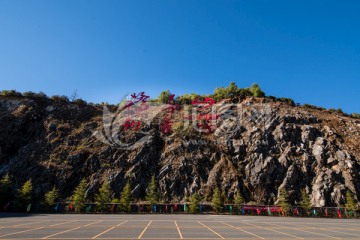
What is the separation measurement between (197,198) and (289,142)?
23.2m

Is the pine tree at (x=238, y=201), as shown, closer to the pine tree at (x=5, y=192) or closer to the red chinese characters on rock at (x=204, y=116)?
the red chinese characters on rock at (x=204, y=116)

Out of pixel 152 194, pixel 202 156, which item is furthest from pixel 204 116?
pixel 152 194

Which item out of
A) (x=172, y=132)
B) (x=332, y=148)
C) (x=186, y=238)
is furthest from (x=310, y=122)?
(x=186, y=238)

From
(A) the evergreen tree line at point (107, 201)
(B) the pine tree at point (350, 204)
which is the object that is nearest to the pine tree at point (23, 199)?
(A) the evergreen tree line at point (107, 201)

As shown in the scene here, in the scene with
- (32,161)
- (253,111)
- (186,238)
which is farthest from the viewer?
(253,111)

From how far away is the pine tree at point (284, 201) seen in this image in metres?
39.4

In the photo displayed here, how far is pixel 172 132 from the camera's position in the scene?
57531 millimetres

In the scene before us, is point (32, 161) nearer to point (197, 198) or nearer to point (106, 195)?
point (106, 195)

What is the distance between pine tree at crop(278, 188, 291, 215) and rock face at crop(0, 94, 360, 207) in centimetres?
213

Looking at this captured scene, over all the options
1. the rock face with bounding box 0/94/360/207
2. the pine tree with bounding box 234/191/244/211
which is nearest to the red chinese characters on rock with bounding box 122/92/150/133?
the rock face with bounding box 0/94/360/207

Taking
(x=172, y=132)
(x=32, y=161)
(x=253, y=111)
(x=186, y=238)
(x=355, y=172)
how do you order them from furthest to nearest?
(x=253, y=111), (x=172, y=132), (x=32, y=161), (x=355, y=172), (x=186, y=238)

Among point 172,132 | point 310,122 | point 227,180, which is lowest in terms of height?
point 227,180

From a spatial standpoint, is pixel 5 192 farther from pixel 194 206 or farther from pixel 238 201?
pixel 238 201

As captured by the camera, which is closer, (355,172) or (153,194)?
(153,194)
